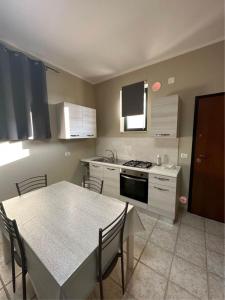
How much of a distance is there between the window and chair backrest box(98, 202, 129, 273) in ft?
7.25

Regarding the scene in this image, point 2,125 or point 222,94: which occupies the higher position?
point 222,94

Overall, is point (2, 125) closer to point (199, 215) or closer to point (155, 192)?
point (155, 192)

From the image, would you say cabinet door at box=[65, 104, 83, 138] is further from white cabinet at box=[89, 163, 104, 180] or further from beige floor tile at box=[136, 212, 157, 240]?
beige floor tile at box=[136, 212, 157, 240]

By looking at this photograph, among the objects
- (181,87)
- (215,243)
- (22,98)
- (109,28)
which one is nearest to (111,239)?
(215,243)

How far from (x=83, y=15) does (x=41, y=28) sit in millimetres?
620

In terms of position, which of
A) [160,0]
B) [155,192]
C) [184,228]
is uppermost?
[160,0]

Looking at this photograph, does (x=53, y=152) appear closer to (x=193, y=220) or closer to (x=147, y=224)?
(x=147, y=224)

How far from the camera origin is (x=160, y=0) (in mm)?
1479

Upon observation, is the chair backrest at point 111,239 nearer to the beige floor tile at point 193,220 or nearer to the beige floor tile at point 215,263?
the beige floor tile at point 215,263

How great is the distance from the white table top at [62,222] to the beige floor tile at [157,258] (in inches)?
31.8

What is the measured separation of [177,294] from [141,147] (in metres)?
2.23

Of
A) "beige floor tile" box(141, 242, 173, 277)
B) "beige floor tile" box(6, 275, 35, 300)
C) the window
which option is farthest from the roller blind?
"beige floor tile" box(6, 275, 35, 300)

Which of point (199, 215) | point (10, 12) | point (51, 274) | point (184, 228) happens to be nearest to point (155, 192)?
point (184, 228)

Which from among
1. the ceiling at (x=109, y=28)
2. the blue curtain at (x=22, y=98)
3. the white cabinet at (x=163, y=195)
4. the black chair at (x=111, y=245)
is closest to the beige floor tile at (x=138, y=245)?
the black chair at (x=111, y=245)
